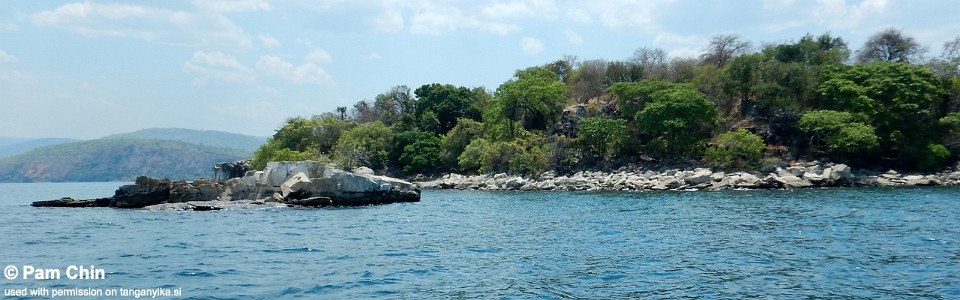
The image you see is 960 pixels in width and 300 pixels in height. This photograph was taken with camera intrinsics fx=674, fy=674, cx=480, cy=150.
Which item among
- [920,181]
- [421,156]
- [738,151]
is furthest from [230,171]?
[920,181]

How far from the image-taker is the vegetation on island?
54.1m

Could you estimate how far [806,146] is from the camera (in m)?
57.7

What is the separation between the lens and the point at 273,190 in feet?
132

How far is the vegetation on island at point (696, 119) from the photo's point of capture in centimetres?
5406

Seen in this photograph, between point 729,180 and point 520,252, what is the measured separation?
113 feet

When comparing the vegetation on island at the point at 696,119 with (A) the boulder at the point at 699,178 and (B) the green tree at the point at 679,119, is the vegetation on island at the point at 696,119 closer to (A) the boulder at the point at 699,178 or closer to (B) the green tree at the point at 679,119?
Result: (B) the green tree at the point at 679,119

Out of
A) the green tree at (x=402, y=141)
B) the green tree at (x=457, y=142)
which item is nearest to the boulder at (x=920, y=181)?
the green tree at (x=457, y=142)

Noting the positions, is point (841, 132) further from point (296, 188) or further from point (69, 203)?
point (69, 203)

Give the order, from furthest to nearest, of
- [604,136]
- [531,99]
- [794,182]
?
1. [531,99]
2. [604,136]
3. [794,182]

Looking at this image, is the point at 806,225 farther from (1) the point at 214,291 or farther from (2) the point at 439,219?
(1) the point at 214,291

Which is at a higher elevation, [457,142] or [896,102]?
[896,102]

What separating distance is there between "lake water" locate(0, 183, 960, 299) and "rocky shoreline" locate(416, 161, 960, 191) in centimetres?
1553

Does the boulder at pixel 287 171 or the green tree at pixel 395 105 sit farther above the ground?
the green tree at pixel 395 105

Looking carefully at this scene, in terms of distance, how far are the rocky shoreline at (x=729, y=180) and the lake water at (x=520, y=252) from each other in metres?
15.5
